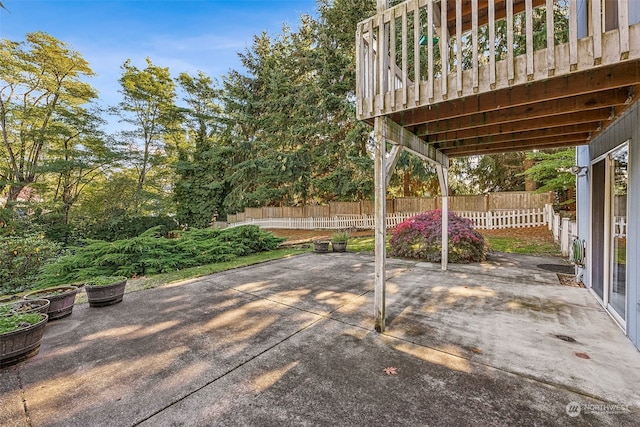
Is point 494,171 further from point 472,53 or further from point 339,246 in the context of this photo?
point 472,53

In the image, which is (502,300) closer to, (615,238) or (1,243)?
(615,238)

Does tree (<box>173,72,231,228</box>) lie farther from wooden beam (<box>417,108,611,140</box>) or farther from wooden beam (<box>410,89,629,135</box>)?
wooden beam (<box>410,89,629,135</box>)

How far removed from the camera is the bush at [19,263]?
235 inches

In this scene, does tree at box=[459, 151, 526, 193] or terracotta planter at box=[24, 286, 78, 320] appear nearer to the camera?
terracotta planter at box=[24, 286, 78, 320]

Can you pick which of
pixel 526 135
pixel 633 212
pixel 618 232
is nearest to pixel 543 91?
pixel 633 212

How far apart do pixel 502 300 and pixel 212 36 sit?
413 inches

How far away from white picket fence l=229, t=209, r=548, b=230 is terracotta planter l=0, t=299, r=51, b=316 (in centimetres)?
1117

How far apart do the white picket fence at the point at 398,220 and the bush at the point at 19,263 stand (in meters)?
8.20

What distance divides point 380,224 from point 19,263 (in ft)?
27.5

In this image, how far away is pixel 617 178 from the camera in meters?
3.19

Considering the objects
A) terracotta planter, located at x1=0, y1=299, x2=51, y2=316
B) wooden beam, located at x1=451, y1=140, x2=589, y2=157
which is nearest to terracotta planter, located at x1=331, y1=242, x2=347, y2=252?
wooden beam, located at x1=451, y1=140, x2=589, y2=157

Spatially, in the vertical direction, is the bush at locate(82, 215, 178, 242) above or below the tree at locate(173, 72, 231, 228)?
below

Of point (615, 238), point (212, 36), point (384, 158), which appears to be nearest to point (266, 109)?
point (212, 36)

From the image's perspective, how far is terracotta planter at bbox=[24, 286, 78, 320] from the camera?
3.43 m
